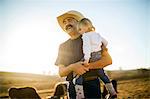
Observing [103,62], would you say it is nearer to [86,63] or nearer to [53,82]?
[86,63]

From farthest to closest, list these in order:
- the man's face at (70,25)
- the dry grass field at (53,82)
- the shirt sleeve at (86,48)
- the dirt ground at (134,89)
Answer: the dirt ground at (134,89), the dry grass field at (53,82), the man's face at (70,25), the shirt sleeve at (86,48)

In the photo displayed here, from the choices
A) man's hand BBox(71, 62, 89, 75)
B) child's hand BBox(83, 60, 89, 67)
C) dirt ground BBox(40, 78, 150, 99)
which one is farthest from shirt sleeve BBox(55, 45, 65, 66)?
dirt ground BBox(40, 78, 150, 99)

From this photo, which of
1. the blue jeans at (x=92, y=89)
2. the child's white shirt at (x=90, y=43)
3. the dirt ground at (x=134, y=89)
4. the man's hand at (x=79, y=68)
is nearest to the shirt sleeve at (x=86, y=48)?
the child's white shirt at (x=90, y=43)

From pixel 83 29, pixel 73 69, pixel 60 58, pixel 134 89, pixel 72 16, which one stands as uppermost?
pixel 72 16

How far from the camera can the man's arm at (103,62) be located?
2389mm

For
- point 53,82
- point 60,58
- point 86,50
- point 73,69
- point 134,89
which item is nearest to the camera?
point 86,50

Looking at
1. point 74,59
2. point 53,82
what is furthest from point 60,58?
point 53,82

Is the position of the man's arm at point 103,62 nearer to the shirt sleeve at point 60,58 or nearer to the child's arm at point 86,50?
the child's arm at point 86,50

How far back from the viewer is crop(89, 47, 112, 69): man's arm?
7.84ft

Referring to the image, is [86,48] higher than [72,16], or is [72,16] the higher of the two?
[72,16]

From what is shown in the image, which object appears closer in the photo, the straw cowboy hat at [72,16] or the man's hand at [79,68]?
the man's hand at [79,68]

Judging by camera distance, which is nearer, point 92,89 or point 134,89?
point 92,89

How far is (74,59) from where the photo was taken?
253 centimetres

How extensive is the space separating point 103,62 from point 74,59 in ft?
0.86
